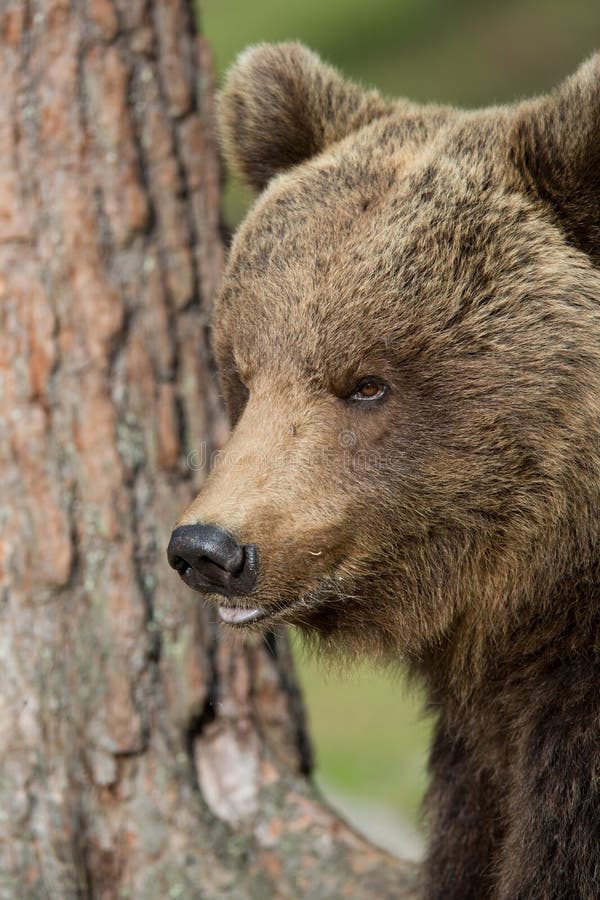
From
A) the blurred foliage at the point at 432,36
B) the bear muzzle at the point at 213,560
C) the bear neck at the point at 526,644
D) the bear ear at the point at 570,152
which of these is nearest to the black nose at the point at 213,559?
the bear muzzle at the point at 213,560

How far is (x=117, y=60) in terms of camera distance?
531 cm

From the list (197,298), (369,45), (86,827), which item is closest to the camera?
(86,827)

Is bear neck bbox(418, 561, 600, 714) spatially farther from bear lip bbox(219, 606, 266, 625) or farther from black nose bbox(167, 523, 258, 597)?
black nose bbox(167, 523, 258, 597)

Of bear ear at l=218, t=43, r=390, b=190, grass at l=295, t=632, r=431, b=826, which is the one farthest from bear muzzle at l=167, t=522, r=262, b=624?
grass at l=295, t=632, r=431, b=826

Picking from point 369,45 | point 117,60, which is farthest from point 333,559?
point 369,45

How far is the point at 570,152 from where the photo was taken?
3934mm

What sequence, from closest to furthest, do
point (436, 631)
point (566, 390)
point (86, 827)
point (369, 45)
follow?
point (566, 390) → point (436, 631) → point (86, 827) → point (369, 45)

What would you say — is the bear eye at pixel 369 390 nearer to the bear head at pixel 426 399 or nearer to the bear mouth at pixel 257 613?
the bear head at pixel 426 399

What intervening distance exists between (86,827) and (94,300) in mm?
2198

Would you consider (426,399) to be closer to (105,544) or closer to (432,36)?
(105,544)

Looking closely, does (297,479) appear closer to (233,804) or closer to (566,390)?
(566,390)

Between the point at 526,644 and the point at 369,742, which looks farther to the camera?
the point at 369,742

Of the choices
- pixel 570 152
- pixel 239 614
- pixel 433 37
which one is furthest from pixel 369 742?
pixel 433 37

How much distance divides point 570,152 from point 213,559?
5.57 ft
